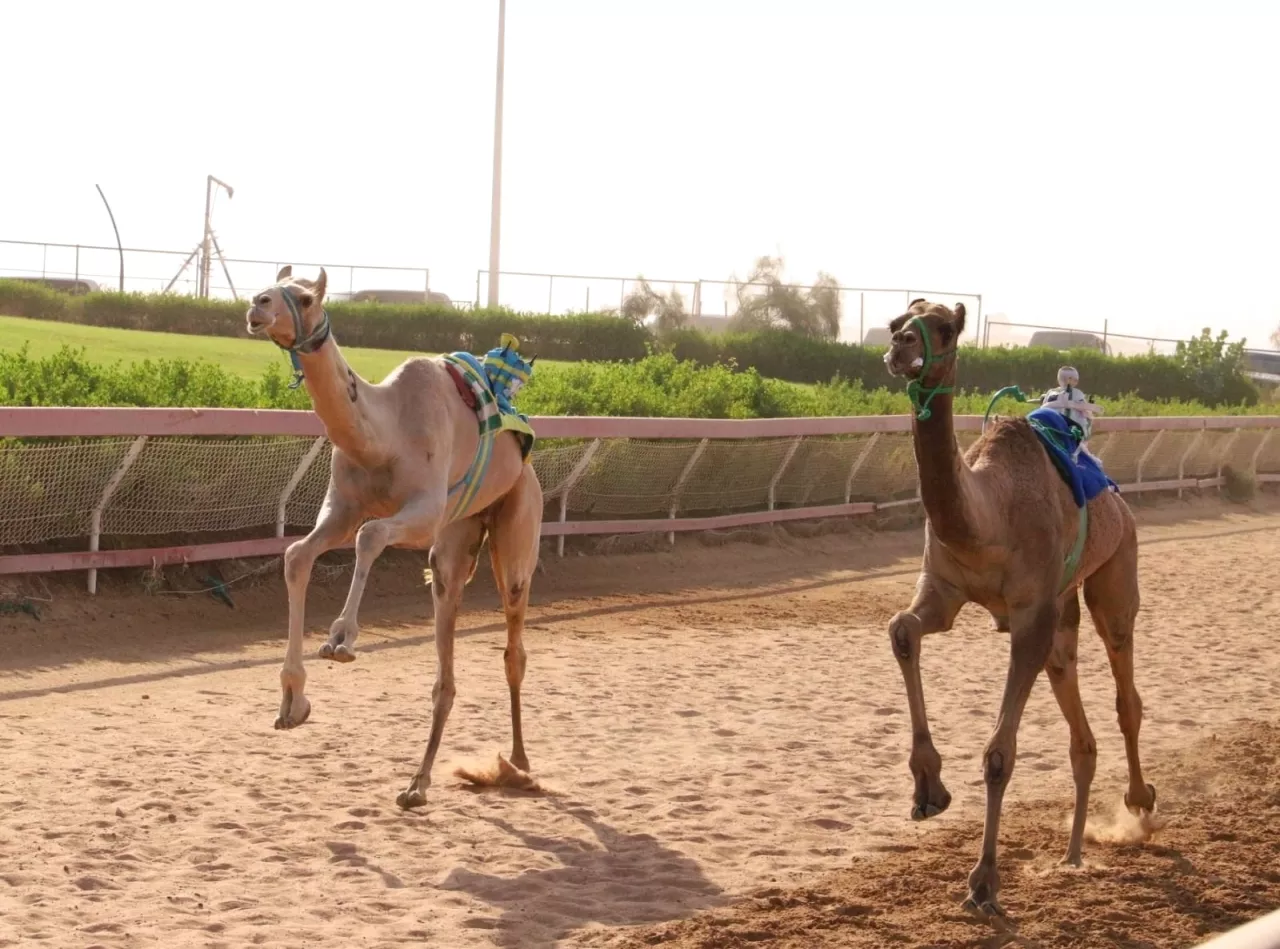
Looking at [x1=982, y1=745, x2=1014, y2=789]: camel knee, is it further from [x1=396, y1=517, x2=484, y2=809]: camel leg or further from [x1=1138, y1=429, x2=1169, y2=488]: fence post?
[x1=1138, y1=429, x2=1169, y2=488]: fence post

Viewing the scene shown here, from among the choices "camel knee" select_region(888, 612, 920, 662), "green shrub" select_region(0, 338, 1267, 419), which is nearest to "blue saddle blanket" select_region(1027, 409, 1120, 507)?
"camel knee" select_region(888, 612, 920, 662)

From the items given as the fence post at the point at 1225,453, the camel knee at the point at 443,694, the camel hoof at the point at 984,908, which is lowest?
the camel hoof at the point at 984,908

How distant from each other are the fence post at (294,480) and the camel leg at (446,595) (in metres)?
4.56

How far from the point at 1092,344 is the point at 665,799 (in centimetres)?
3958

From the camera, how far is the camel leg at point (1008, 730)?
19.4 feet

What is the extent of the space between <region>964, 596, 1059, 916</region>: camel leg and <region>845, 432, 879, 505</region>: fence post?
1284 centimetres

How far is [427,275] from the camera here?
1555 inches

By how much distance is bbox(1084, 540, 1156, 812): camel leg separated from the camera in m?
7.38

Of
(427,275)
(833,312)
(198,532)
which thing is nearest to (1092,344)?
(833,312)

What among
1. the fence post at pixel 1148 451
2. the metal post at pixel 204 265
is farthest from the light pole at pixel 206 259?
the fence post at pixel 1148 451

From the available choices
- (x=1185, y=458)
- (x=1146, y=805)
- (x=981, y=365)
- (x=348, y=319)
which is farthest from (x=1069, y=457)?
(x=981, y=365)

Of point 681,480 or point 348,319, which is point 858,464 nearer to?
point 681,480

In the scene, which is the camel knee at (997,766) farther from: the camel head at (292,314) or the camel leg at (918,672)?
the camel head at (292,314)

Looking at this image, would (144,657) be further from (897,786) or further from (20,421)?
(897,786)
